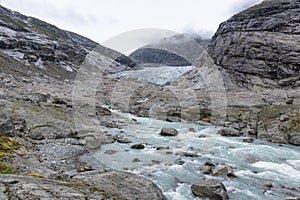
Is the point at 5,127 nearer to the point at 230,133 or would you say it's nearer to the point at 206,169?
the point at 206,169

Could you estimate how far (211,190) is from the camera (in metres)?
10.4

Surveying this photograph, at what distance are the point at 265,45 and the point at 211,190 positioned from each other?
63.2 metres

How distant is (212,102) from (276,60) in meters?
27.5

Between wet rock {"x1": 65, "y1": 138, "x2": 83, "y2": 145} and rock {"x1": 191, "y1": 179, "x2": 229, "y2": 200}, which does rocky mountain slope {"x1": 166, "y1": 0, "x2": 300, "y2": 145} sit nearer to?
wet rock {"x1": 65, "y1": 138, "x2": 83, "y2": 145}

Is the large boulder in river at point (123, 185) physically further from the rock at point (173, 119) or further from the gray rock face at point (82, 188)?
the rock at point (173, 119)

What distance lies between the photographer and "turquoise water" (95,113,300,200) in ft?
38.9

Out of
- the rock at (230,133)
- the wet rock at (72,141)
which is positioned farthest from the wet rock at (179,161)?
the rock at (230,133)

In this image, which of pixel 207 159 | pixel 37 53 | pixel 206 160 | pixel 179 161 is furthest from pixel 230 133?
pixel 37 53

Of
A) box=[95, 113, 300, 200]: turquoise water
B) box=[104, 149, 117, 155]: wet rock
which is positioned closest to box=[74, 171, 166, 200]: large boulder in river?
box=[95, 113, 300, 200]: turquoise water

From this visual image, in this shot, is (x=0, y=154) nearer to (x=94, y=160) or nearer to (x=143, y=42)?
(x=94, y=160)

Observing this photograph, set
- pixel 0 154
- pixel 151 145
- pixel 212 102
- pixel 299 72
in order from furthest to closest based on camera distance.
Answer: pixel 299 72 → pixel 212 102 → pixel 151 145 → pixel 0 154

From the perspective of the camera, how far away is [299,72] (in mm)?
57500

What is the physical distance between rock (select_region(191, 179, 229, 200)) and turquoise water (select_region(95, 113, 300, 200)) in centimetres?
38

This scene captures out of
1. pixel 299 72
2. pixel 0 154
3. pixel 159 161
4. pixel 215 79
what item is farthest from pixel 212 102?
pixel 0 154
